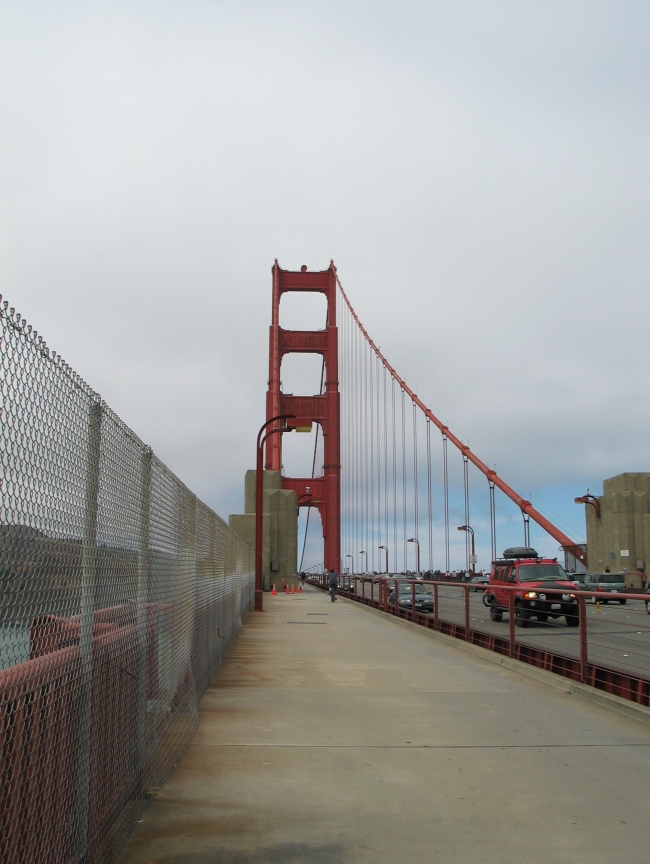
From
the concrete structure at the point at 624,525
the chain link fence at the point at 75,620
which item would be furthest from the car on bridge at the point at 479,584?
the concrete structure at the point at 624,525

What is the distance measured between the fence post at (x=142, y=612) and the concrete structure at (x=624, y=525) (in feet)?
180

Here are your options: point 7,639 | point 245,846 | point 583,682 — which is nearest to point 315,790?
point 245,846

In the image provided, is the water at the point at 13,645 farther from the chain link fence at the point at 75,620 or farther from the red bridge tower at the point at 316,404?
the red bridge tower at the point at 316,404

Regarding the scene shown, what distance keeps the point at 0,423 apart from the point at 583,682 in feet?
24.7

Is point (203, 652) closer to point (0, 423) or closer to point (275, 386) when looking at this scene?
point (0, 423)

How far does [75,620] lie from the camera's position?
3.32 meters

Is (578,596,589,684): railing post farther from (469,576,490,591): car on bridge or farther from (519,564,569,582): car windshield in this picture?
(519,564,569,582): car windshield

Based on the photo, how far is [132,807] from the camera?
434cm

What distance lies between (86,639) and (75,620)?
0.17m

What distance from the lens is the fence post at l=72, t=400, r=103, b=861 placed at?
336 cm

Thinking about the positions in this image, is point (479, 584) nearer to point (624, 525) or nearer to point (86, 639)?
point (86, 639)

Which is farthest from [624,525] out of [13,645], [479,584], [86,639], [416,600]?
[13,645]

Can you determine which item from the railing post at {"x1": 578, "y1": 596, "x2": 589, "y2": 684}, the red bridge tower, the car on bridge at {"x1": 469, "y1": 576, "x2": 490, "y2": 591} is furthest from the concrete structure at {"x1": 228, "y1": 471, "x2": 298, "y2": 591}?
the railing post at {"x1": 578, "y1": 596, "x2": 589, "y2": 684}

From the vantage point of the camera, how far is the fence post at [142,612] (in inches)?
181
